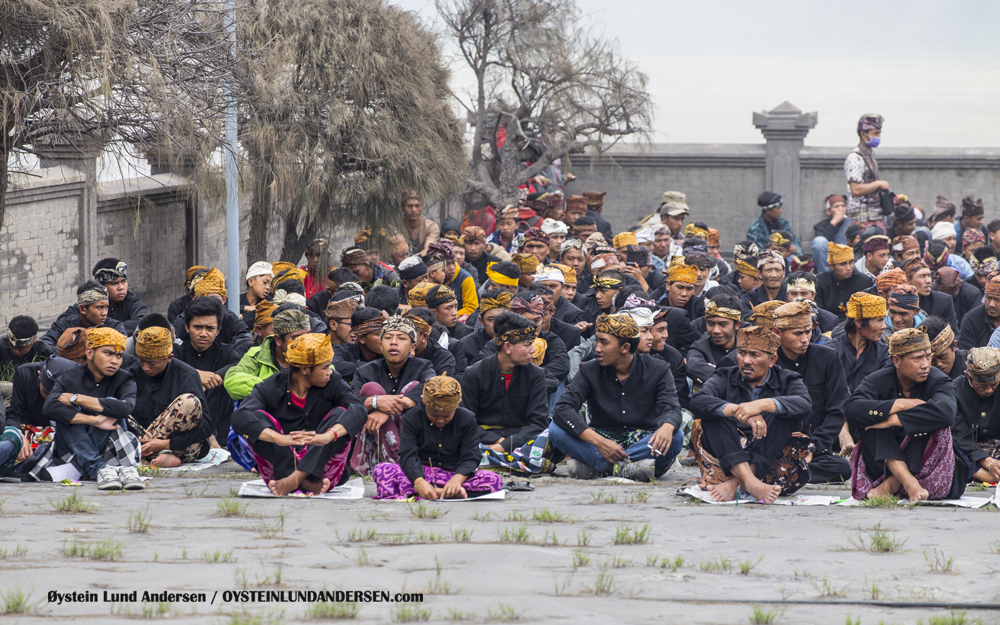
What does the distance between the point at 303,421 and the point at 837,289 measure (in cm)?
631

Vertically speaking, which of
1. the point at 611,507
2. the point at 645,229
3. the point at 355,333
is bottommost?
the point at 611,507

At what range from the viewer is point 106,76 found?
823 centimetres

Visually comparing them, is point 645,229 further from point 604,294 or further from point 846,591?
point 846,591

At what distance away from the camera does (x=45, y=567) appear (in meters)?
4.98

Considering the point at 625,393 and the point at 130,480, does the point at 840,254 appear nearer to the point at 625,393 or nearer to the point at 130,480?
the point at 625,393

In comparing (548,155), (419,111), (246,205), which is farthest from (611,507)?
(548,155)

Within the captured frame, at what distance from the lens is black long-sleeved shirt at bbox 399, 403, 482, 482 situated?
6844mm

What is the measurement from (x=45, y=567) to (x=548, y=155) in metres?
14.5

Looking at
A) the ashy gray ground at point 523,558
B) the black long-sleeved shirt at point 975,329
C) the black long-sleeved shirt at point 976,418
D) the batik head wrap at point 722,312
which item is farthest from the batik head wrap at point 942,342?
the black long-sleeved shirt at point 975,329

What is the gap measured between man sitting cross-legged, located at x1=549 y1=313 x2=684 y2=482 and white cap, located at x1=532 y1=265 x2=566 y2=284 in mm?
2384

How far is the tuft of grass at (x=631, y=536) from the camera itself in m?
5.62

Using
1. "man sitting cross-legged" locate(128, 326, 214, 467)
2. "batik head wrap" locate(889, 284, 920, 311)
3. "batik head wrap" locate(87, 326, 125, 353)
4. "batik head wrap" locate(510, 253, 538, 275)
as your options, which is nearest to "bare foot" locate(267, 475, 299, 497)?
"man sitting cross-legged" locate(128, 326, 214, 467)

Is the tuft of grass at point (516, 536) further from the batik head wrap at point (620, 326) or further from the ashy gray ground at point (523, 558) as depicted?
the batik head wrap at point (620, 326)

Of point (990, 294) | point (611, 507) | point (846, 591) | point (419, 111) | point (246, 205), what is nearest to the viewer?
point (846, 591)
